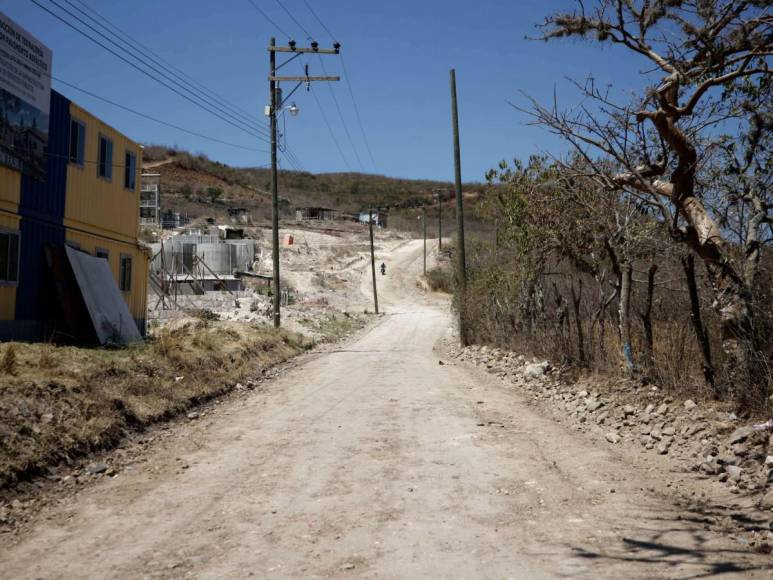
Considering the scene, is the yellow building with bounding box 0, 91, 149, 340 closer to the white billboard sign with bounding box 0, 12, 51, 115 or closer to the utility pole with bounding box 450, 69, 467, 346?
the white billboard sign with bounding box 0, 12, 51, 115

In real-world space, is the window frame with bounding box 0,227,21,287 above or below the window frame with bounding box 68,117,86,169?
below

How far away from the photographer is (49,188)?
682 inches

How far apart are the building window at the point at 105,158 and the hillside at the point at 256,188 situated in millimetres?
50895

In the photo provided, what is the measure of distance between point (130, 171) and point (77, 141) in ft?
11.6

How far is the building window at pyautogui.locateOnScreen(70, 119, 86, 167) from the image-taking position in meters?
18.4

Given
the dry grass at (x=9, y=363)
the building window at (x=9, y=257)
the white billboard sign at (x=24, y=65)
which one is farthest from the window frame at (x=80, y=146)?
the dry grass at (x=9, y=363)

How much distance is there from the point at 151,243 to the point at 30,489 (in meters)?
43.7

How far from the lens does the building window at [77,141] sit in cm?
1842

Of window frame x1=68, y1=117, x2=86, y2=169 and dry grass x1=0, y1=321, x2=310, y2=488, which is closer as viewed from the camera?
dry grass x1=0, y1=321, x2=310, y2=488

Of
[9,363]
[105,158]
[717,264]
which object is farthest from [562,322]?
[105,158]

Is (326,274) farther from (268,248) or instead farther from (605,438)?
(605,438)

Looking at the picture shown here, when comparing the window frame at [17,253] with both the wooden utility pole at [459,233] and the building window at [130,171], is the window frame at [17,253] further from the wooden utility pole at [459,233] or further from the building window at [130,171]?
the wooden utility pole at [459,233]

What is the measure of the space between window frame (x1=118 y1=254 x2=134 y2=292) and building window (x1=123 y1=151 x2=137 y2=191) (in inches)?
85.1

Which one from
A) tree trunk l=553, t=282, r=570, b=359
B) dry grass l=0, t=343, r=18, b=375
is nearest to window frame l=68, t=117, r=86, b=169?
dry grass l=0, t=343, r=18, b=375
